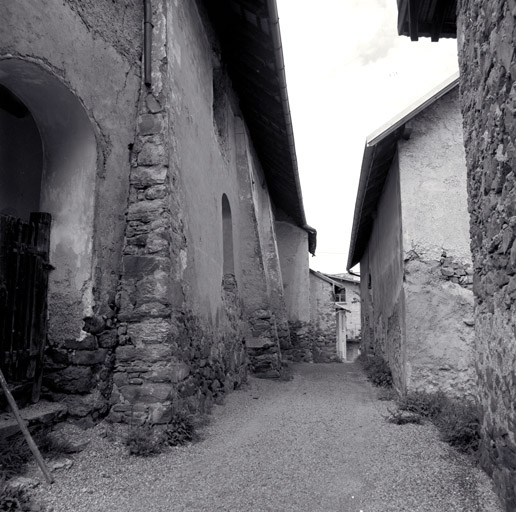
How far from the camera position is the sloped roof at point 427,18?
14.5ft

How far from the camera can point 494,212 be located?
10.3ft

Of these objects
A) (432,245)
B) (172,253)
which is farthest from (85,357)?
(432,245)

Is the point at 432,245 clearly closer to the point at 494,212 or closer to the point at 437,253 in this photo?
the point at 437,253

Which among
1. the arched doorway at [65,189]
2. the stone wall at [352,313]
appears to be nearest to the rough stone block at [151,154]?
the arched doorway at [65,189]

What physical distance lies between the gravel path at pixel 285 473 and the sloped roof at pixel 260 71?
5394 millimetres

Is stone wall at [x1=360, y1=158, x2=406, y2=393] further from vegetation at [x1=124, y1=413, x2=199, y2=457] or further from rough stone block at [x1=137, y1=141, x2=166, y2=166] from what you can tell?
rough stone block at [x1=137, y1=141, x2=166, y2=166]

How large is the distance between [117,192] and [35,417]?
2127mm

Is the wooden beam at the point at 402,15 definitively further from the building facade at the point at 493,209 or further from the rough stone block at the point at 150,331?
the rough stone block at the point at 150,331

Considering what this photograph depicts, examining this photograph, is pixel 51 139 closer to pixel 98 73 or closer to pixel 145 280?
pixel 98 73

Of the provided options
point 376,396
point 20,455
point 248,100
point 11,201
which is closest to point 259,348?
point 376,396

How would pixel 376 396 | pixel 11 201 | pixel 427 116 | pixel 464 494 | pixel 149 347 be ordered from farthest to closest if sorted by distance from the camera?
pixel 376 396
pixel 427 116
pixel 11 201
pixel 149 347
pixel 464 494

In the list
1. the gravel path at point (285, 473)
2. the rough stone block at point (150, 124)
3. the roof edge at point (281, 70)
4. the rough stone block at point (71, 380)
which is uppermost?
the roof edge at point (281, 70)

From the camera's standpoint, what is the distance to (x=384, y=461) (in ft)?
13.0

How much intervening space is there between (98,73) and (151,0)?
4.25ft
